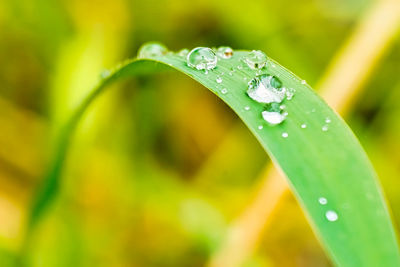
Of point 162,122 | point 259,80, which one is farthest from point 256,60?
point 162,122

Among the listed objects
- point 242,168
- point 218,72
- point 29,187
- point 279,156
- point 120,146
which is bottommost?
Result: point 279,156

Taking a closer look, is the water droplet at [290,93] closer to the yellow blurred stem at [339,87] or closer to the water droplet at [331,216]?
the water droplet at [331,216]

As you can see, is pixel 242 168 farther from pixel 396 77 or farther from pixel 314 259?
pixel 396 77

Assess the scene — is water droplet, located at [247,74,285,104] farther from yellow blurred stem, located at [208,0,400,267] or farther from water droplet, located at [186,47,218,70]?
yellow blurred stem, located at [208,0,400,267]

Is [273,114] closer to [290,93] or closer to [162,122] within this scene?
[290,93]

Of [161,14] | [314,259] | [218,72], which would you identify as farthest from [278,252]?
[218,72]

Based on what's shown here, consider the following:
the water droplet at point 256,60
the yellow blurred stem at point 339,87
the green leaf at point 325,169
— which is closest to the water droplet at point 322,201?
the green leaf at point 325,169
